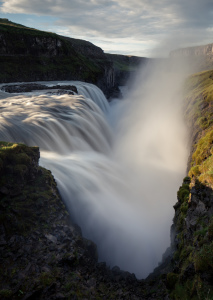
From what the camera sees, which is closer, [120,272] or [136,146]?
[120,272]

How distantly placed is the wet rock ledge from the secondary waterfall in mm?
2199

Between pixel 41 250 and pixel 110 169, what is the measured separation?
1174 cm

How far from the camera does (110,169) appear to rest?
751 inches

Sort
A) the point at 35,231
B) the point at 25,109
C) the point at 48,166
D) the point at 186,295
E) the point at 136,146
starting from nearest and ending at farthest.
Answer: the point at 186,295 < the point at 35,231 < the point at 48,166 < the point at 25,109 < the point at 136,146

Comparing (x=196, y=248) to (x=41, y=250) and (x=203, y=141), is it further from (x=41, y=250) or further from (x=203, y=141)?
(x=203, y=141)

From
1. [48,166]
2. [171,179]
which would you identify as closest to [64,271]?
[48,166]

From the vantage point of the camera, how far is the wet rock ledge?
670 cm

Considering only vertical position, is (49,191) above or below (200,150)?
below

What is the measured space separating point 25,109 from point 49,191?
20.2 meters

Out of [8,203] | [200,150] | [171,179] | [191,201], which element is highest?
[200,150]

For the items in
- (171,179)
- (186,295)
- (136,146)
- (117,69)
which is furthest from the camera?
(117,69)

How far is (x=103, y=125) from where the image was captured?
31.4 m

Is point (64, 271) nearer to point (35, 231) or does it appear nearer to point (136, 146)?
point (35, 231)

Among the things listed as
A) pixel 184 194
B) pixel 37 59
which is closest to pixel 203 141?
pixel 184 194
